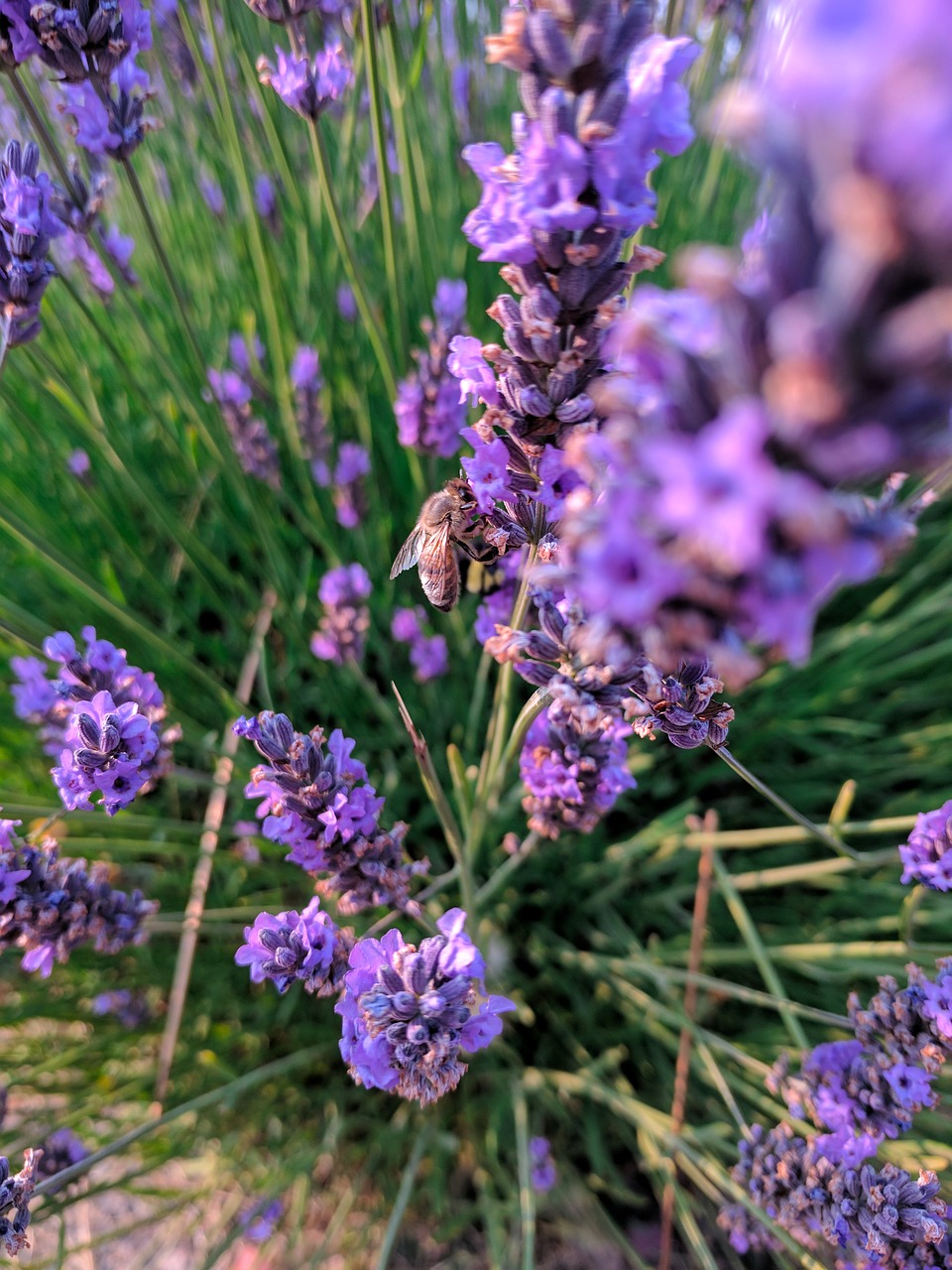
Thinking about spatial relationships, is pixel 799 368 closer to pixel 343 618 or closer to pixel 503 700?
pixel 503 700

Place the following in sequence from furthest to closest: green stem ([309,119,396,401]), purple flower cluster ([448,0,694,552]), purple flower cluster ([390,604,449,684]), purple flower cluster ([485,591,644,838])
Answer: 1. purple flower cluster ([390,604,449,684])
2. green stem ([309,119,396,401])
3. purple flower cluster ([485,591,644,838])
4. purple flower cluster ([448,0,694,552])

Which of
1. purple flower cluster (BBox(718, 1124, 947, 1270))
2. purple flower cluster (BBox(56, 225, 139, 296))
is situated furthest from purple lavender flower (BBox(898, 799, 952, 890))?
purple flower cluster (BBox(56, 225, 139, 296))

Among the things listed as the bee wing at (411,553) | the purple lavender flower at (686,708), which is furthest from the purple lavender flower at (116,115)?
the purple lavender flower at (686,708)

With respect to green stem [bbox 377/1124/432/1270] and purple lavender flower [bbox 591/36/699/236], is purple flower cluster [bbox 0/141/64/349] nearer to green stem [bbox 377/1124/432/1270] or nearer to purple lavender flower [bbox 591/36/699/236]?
purple lavender flower [bbox 591/36/699/236]

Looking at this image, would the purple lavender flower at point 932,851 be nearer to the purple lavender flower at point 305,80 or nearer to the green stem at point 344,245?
the green stem at point 344,245

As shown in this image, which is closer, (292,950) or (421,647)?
(292,950)

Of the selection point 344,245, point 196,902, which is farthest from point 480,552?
point 196,902

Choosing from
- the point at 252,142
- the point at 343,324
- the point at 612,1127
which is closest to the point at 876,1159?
the point at 612,1127
